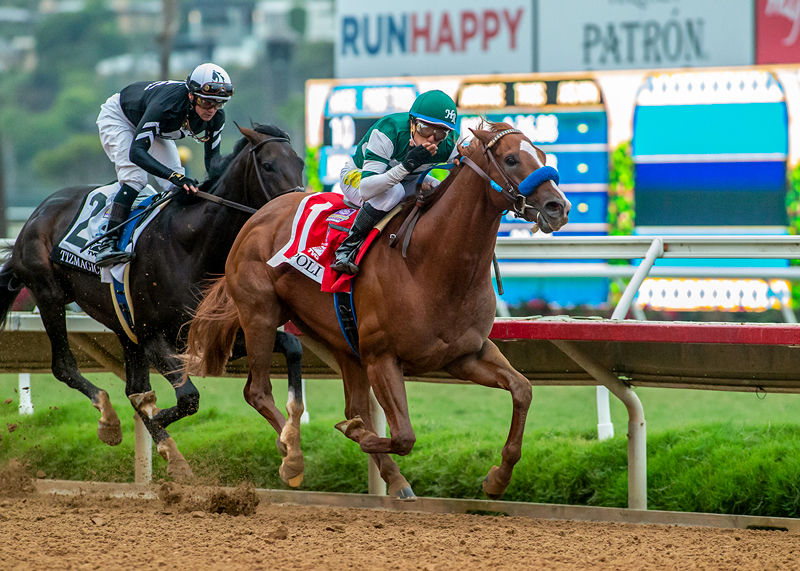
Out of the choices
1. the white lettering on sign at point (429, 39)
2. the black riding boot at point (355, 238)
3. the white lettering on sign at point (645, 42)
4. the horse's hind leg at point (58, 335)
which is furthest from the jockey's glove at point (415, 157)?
the white lettering on sign at point (645, 42)

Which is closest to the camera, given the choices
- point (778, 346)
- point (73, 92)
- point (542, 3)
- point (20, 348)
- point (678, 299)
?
point (778, 346)

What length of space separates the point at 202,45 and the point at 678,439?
50736 mm

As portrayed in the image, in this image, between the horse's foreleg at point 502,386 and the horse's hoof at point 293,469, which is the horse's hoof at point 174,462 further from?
the horse's foreleg at point 502,386

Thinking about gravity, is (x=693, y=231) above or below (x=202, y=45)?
below

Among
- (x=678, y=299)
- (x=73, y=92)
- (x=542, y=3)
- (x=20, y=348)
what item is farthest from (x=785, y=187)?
(x=73, y=92)

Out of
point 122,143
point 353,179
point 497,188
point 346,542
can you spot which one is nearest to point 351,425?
point 346,542

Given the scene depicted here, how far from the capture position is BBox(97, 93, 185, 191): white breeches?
512 centimetres

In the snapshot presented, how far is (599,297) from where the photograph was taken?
10453 mm

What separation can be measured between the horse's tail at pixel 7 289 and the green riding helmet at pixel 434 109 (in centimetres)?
296

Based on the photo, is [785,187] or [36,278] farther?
[785,187]

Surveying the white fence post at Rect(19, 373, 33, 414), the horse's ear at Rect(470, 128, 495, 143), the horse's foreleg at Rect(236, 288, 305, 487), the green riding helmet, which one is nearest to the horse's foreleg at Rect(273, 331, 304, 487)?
the horse's foreleg at Rect(236, 288, 305, 487)

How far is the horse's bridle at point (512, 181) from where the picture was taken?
3443mm

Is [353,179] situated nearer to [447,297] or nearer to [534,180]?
[447,297]

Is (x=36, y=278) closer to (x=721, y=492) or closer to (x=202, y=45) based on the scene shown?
(x=721, y=492)
